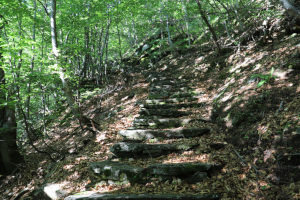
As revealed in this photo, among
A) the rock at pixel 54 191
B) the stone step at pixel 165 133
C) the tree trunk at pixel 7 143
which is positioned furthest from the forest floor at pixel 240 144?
the tree trunk at pixel 7 143

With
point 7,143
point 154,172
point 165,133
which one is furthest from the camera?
point 7,143

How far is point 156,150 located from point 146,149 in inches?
10.2

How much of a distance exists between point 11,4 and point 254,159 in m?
11.6

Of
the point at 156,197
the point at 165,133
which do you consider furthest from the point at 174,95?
the point at 156,197

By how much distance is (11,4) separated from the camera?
25.9 feet

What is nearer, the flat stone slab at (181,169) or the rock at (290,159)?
the rock at (290,159)

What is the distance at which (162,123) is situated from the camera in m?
5.39

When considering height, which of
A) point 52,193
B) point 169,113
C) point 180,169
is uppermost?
point 169,113

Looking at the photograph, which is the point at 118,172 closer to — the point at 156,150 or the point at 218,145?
the point at 156,150

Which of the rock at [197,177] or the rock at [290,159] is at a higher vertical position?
the rock at [290,159]

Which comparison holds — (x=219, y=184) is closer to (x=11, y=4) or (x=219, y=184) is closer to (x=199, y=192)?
(x=199, y=192)

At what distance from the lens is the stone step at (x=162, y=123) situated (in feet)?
17.3

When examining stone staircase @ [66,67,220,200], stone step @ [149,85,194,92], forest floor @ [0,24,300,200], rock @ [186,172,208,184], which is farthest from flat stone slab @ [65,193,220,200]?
stone step @ [149,85,194,92]

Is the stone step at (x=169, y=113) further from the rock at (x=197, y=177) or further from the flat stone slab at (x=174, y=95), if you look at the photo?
the rock at (x=197, y=177)
